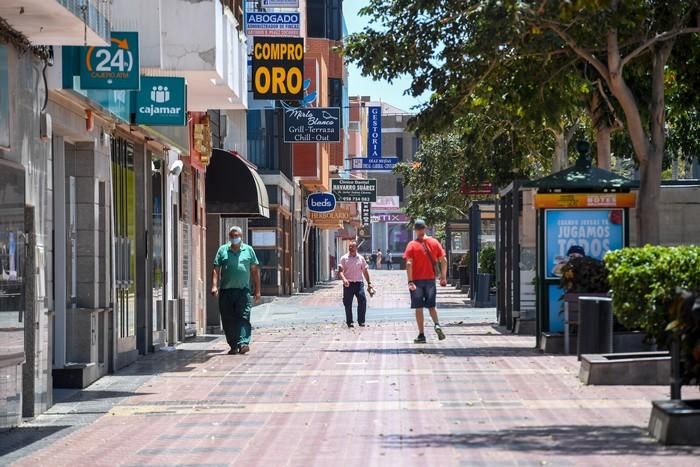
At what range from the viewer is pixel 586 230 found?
2002 cm

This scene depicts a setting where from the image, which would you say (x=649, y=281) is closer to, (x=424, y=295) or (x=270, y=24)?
(x=424, y=295)

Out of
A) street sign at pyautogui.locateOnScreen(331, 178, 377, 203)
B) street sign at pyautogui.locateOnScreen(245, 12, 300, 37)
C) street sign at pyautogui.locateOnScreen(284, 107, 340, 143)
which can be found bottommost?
street sign at pyautogui.locateOnScreen(331, 178, 377, 203)

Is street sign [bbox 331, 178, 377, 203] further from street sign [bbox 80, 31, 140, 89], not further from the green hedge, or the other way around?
the green hedge

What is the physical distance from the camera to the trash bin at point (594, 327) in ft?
56.6

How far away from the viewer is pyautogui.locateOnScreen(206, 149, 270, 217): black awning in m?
28.9

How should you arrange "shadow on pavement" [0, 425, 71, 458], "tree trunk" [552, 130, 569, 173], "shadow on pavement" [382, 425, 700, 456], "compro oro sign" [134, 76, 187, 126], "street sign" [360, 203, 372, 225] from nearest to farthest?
"shadow on pavement" [382, 425, 700, 456] < "shadow on pavement" [0, 425, 71, 458] < "compro oro sign" [134, 76, 187, 126] < "tree trunk" [552, 130, 569, 173] < "street sign" [360, 203, 372, 225]

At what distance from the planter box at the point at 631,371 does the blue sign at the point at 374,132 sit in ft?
188

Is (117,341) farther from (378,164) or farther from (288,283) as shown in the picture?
(378,164)

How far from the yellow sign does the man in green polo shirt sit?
420 centimetres

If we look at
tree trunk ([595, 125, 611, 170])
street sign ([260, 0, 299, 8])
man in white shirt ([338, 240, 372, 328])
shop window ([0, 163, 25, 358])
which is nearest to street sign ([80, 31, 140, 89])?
shop window ([0, 163, 25, 358])

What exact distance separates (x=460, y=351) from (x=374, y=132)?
173 feet

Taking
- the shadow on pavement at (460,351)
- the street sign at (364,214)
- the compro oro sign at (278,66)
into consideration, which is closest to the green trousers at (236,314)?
the shadow on pavement at (460,351)

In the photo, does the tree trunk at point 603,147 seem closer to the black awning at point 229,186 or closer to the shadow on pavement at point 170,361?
the shadow on pavement at point 170,361

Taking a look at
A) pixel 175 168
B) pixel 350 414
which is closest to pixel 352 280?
pixel 175 168
